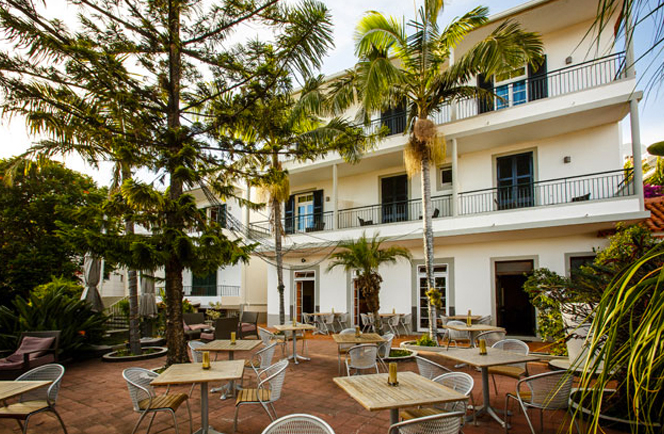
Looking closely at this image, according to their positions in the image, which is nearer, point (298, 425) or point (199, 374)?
point (298, 425)

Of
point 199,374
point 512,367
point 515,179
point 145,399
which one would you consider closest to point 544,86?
point 515,179

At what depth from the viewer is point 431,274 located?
30.1 ft

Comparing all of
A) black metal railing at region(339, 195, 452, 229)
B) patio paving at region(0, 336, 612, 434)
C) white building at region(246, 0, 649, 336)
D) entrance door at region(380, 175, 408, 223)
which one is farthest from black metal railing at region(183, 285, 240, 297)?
patio paving at region(0, 336, 612, 434)

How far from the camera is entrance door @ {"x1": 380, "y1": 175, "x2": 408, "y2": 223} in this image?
44.4 ft

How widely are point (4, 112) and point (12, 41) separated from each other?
1046mm

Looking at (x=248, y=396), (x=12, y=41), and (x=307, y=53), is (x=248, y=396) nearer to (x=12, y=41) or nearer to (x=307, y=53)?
(x=307, y=53)

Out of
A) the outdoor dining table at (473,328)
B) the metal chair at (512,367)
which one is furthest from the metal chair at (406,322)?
the metal chair at (512,367)

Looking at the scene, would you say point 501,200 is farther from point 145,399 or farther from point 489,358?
point 145,399

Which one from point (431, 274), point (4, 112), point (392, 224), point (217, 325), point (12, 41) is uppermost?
point (12, 41)

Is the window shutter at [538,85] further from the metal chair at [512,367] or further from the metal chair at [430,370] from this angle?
the metal chair at [430,370]

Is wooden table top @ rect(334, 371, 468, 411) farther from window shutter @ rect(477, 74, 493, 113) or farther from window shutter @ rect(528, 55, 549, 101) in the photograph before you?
window shutter @ rect(528, 55, 549, 101)

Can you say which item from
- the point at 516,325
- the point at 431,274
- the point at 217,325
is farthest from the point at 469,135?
the point at 217,325

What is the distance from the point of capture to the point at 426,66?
927cm

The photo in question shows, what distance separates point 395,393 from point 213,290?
17.2m
